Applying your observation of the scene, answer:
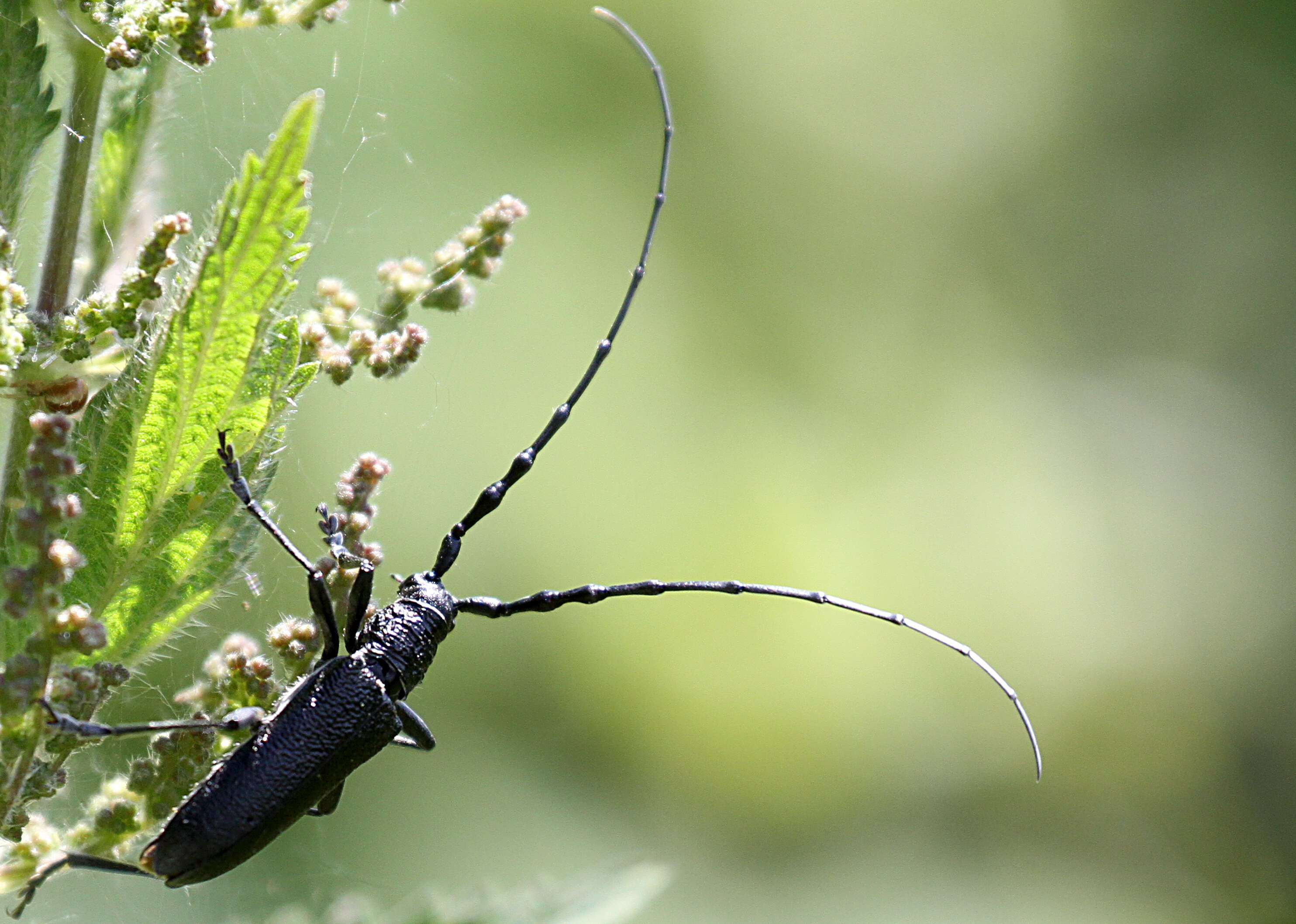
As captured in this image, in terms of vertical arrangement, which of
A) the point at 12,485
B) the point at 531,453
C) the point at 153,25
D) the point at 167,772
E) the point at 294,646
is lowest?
the point at 167,772

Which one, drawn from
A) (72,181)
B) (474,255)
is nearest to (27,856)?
(72,181)

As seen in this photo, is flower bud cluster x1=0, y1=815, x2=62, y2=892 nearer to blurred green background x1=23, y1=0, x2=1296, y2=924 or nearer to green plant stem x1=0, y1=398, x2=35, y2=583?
green plant stem x1=0, y1=398, x2=35, y2=583

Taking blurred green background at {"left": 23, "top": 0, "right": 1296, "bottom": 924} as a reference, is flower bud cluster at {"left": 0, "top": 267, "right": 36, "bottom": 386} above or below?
above

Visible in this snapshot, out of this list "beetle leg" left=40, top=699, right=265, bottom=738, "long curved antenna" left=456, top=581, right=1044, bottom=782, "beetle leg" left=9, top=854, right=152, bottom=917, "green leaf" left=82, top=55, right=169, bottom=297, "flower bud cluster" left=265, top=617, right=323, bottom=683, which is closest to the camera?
"beetle leg" left=40, top=699, right=265, bottom=738

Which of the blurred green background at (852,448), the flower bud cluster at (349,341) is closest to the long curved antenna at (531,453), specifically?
the flower bud cluster at (349,341)

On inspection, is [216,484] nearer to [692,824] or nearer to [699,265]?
[692,824]

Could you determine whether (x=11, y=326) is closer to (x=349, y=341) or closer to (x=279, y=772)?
(x=349, y=341)

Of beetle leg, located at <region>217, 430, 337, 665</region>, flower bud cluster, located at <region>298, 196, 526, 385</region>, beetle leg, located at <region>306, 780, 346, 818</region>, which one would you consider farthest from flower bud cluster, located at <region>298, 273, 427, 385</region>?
beetle leg, located at <region>306, 780, 346, 818</region>
